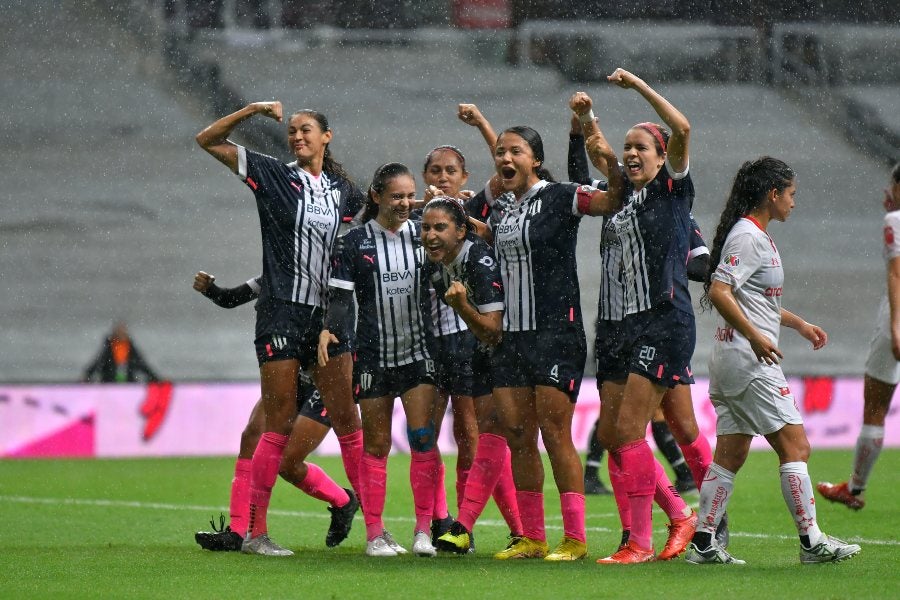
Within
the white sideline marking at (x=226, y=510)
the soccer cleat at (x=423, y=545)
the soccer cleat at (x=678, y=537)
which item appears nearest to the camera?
the soccer cleat at (x=678, y=537)

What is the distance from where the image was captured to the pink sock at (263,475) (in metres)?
6.31

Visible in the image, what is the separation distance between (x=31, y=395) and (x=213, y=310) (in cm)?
392

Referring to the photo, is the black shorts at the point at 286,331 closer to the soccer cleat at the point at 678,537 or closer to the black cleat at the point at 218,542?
the black cleat at the point at 218,542

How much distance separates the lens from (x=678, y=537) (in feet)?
19.2

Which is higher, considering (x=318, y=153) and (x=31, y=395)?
(x=318, y=153)

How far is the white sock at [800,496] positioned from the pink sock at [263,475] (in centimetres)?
239

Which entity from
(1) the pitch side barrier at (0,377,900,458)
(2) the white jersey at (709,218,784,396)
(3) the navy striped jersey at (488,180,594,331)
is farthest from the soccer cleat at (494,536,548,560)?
(1) the pitch side barrier at (0,377,900,458)

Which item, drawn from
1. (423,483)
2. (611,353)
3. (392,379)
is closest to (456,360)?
(392,379)

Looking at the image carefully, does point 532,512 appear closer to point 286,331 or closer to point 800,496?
point 800,496

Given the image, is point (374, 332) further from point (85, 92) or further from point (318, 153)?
point (85, 92)

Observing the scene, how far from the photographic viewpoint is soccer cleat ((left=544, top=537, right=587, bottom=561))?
5715 mm

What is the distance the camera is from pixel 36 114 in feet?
59.2

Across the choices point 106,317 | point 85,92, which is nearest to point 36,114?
point 85,92

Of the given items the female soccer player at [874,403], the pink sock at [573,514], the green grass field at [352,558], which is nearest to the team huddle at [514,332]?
the pink sock at [573,514]
